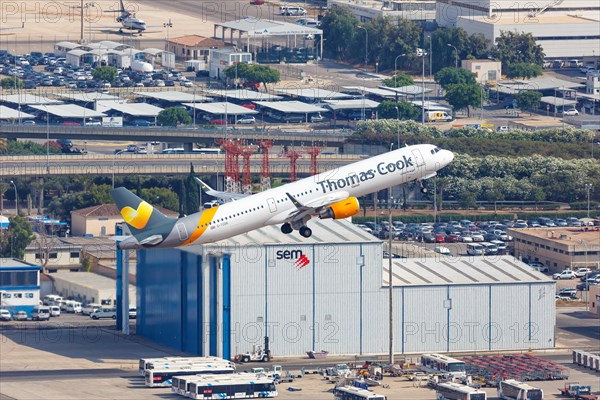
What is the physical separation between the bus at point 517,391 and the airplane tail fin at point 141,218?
40176mm

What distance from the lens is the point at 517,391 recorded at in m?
190

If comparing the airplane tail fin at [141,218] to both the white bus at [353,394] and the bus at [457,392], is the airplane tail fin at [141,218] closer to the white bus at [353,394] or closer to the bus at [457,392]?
the white bus at [353,394]

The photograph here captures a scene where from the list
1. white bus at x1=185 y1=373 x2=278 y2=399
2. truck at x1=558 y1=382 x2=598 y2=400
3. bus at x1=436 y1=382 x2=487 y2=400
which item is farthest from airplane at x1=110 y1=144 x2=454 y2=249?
truck at x1=558 y1=382 x2=598 y2=400

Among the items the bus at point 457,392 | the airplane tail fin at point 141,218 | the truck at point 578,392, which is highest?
the airplane tail fin at point 141,218

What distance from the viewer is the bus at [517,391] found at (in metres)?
190

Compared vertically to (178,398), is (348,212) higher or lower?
higher

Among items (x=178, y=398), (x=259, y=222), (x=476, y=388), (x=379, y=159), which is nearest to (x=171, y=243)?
(x=259, y=222)

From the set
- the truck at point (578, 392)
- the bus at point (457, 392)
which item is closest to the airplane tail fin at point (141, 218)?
the bus at point (457, 392)

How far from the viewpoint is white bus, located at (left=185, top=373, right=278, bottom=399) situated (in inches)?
7421

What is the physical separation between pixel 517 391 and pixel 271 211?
37.0m

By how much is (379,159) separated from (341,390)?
1157 inches

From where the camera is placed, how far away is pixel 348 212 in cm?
16500

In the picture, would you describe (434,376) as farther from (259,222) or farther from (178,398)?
(259,222)

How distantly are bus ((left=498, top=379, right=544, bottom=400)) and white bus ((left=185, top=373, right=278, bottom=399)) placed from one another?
20.5 m
